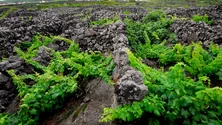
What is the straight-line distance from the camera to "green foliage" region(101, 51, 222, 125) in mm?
4449

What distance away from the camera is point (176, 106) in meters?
4.64

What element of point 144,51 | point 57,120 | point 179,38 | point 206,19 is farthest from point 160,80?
point 206,19

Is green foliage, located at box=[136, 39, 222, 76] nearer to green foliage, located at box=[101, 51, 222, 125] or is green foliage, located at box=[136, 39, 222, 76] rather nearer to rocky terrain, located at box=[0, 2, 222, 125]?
rocky terrain, located at box=[0, 2, 222, 125]

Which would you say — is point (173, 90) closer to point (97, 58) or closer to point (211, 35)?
point (97, 58)

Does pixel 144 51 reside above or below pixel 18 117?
above

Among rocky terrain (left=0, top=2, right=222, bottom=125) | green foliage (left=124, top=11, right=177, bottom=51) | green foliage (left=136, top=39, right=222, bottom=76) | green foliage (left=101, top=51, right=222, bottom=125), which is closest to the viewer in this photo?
green foliage (left=101, top=51, right=222, bottom=125)

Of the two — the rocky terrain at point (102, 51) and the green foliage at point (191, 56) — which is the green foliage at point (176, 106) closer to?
the rocky terrain at point (102, 51)

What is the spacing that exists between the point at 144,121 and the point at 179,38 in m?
7.95

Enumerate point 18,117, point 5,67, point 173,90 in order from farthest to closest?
point 5,67 → point 18,117 → point 173,90

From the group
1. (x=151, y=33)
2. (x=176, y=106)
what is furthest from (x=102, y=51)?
(x=176, y=106)

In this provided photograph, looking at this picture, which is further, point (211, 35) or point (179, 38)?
point (179, 38)

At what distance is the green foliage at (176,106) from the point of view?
4.45 m

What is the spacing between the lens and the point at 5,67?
31.1 feet

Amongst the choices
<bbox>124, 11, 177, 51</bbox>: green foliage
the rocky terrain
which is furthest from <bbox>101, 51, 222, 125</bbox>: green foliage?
<bbox>124, 11, 177, 51</bbox>: green foliage
